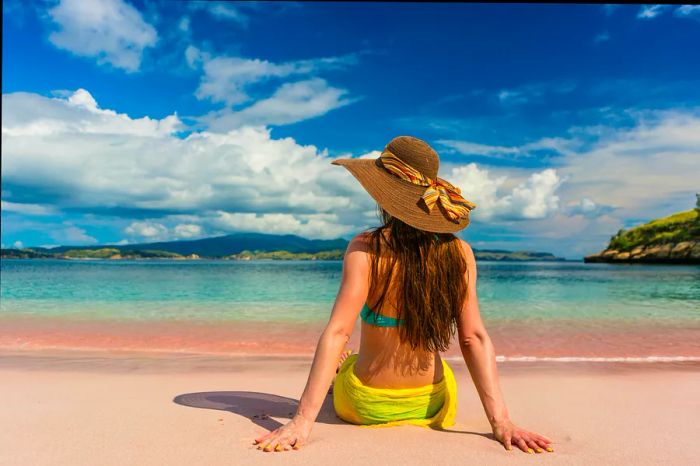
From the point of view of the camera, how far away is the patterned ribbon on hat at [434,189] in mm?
2977

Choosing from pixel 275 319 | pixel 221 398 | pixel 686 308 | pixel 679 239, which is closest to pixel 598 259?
pixel 679 239

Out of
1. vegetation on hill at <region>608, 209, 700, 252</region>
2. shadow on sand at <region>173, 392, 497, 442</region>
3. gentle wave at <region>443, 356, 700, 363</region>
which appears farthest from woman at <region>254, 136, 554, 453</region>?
vegetation on hill at <region>608, 209, 700, 252</region>

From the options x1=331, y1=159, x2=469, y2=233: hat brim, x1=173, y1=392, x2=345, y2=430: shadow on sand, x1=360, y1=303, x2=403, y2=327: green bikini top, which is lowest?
x1=173, y1=392, x2=345, y2=430: shadow on sand

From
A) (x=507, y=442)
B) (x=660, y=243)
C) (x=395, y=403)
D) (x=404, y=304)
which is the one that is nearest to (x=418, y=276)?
(x=404, y=304)

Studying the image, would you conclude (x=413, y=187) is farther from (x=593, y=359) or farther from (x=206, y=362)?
(x=593, y=359)

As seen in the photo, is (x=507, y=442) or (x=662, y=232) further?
(x=662, y=232)

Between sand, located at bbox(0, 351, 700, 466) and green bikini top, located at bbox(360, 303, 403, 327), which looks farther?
green bikini top, located at bbox(360, 303, 403, 327)

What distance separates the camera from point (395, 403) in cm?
334

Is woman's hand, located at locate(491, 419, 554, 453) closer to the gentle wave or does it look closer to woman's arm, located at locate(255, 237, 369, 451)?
woman's arm, located at locate(255, 237, 369, 451)

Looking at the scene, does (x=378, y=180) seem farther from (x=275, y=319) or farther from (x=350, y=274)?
(x=275, y=319)

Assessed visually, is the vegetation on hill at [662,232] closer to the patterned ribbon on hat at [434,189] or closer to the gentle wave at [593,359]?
the gentle wave at [593,359]

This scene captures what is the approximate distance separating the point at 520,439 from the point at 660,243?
9227cm

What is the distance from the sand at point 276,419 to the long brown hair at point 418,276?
0.72 meters

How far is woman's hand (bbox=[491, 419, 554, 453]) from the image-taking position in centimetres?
307
